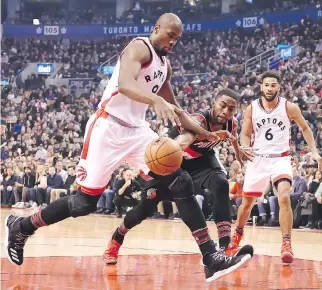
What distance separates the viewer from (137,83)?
5.10m

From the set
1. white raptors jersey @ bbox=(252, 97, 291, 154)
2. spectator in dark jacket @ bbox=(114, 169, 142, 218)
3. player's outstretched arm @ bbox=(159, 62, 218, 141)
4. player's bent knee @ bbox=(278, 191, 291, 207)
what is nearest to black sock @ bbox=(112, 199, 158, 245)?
player's outstretched arm @ bbox=(159, 62, 218, 141)

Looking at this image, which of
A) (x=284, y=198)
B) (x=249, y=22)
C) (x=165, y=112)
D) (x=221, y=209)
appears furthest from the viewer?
(x=249, y=22)

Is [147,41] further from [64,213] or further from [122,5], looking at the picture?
[122,5]

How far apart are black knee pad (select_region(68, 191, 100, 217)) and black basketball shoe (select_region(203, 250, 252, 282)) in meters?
0.98

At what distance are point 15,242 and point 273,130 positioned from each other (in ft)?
11.0

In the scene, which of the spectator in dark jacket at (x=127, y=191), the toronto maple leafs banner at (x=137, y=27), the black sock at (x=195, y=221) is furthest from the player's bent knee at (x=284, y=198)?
the toronto maple leafs banner at (x=137, y=27)

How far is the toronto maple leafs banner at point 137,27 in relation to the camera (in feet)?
99.8

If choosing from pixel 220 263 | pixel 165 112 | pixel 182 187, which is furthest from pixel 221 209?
pixel 165 112

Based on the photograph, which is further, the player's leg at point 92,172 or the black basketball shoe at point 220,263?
the player's leg at point 92,172

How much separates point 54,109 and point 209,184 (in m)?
21.7

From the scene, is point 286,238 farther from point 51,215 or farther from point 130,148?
point 51,215

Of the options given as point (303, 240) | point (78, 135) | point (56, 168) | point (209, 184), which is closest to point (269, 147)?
point (209, 184)

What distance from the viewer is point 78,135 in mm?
23609

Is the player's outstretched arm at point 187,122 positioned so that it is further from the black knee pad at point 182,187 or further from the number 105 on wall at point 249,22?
the number 105 on wall at point 249,22
